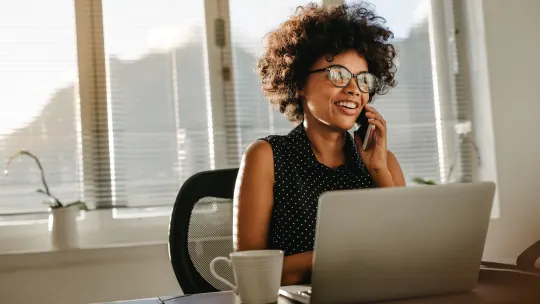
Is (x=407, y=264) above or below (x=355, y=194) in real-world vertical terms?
below

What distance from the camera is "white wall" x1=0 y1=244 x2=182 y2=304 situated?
213 cm

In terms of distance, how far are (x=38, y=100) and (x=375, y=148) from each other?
1.39 metres

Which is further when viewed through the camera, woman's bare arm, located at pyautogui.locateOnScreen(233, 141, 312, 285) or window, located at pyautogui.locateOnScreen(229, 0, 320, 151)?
window, located at pyautogui.locateOnScreen(229, 0, 320, 151)

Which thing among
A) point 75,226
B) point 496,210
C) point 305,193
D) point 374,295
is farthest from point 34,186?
point 496,210

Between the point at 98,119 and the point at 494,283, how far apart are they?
1.70 metres

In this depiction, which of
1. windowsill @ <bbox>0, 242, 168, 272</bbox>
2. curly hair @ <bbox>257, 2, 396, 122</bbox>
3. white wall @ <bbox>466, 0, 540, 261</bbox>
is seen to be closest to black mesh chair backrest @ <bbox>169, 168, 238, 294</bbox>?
curly hair @ <bbox>257, 2, 396, 122</bbox>

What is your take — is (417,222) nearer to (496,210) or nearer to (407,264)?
(407,264)

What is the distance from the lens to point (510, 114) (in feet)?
8.66

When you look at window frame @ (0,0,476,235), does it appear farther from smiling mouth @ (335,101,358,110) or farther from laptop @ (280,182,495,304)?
laptop @ (280,182,495,304)

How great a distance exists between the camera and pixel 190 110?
8.00 ft

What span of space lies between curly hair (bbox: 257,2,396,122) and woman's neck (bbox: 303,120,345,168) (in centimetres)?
11

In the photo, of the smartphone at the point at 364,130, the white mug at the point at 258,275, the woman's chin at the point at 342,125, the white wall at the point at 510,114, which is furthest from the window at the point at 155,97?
the white mug at the point at 258,275

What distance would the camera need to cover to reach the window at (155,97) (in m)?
2.35

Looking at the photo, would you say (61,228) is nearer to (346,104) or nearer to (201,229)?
(201,229)
